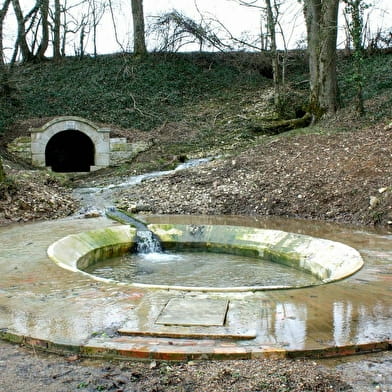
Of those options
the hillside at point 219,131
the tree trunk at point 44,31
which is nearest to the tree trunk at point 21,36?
the tree trunk at point 44,31

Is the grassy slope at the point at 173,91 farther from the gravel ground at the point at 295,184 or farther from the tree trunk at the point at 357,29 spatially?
the gravel ground at the point at 295,184

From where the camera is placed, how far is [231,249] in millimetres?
9469

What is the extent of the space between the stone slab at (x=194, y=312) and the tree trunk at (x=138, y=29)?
79.3 ft

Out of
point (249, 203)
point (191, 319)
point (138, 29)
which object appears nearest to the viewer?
point (191, 319)

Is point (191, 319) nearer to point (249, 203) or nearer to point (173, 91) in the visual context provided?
point (249, 203)

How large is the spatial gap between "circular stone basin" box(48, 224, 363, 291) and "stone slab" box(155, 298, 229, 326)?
5.31ft

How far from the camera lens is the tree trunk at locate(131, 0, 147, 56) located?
26.6 metres

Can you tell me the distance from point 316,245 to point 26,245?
4.71 metres

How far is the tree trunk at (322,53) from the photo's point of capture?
54.9 feet

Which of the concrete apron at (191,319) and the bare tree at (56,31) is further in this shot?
the bare tree at (56,31)

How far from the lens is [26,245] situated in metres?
8.05

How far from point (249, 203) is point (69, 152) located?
44.1 ft

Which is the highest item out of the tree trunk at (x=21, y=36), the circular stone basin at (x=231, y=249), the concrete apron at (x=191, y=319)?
the tree trunk at (x=21, y=36)

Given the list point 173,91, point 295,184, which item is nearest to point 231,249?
point 295,184
